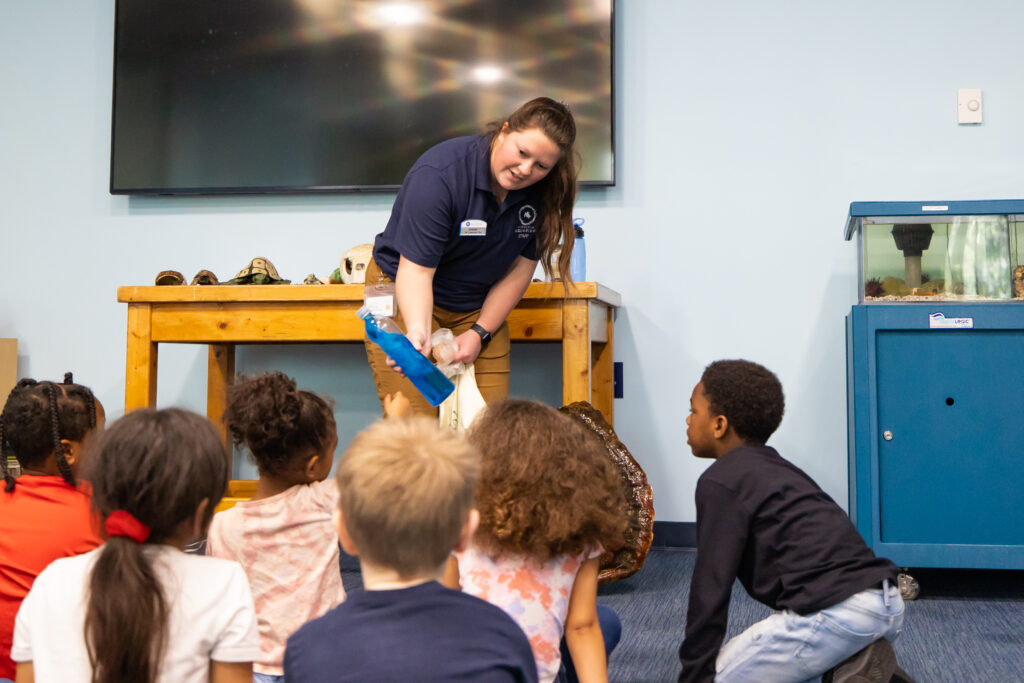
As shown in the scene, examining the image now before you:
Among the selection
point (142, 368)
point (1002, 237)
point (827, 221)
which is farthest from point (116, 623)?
point (827, 221)

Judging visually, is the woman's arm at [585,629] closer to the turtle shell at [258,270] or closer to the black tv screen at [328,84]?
the turtle shell at [258,270]

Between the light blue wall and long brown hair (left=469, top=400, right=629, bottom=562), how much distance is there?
204 cm

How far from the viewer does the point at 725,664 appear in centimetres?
163

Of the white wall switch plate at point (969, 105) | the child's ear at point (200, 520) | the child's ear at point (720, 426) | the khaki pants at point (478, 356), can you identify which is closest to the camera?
the child's ear at point (200, 520)

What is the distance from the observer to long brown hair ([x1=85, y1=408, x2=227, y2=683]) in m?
1.03

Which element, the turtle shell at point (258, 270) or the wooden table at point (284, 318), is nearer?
the wooden table at point (284, 318)

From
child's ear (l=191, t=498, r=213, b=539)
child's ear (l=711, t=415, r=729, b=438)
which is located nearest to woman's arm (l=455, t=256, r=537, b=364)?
child's ear (l=711, t=415, r=729, b=438)

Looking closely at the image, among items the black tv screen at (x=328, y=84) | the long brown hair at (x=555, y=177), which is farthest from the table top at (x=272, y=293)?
the black tv screen at (x=328, y=84)

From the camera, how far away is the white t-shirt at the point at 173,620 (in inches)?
41.8

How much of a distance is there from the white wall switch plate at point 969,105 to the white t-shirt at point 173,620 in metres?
2.95

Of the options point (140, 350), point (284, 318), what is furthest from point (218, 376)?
point (284, 318)

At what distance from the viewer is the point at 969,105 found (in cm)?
317

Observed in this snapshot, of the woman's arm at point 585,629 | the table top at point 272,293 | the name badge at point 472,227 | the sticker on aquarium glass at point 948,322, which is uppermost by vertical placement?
the name badge at point 472,227

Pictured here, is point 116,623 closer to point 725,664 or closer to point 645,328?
point 725,664
